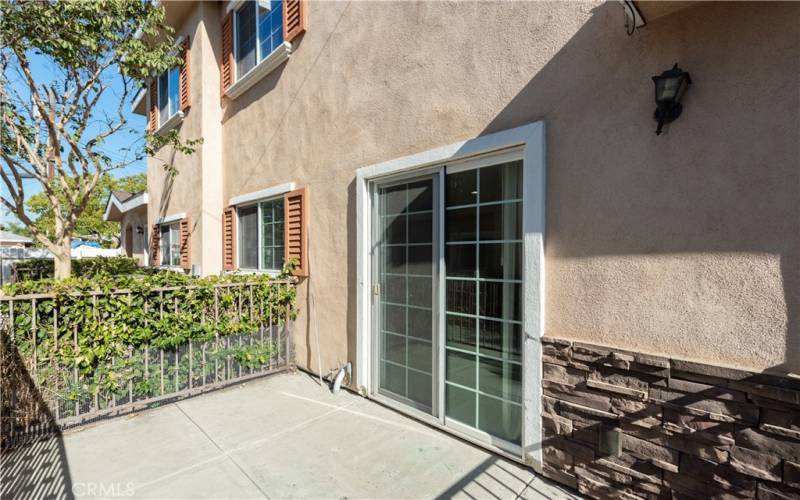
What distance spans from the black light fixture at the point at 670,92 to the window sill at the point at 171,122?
8.76m

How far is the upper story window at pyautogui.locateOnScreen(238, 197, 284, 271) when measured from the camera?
20.1 ft

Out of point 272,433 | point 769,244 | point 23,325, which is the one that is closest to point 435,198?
point 769,244

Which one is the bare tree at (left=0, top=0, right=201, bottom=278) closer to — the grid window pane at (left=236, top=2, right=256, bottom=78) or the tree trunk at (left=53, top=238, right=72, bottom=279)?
the tree trunk at (left=53, top=238, right=72, bottom=279)

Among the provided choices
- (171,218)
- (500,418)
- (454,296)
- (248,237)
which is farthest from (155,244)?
(500,418)

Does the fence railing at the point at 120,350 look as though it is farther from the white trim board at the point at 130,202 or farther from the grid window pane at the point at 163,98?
the white trim board at the point at 130,202

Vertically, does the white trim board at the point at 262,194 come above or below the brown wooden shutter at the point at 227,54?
below

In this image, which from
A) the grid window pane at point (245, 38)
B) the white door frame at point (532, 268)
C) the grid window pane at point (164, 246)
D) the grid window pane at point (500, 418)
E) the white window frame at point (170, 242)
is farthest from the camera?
the grid window pane at point (164, 246)

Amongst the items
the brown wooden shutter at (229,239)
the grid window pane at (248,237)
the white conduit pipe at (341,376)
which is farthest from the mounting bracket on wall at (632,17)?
the brown wooden shutter at (229,239)

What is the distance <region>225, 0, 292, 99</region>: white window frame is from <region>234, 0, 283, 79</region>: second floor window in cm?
2

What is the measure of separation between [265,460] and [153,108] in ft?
35.3

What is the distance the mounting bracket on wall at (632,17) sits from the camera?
7.65ft

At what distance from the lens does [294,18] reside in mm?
5465

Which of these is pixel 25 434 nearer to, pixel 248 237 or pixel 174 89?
pixel 248 237

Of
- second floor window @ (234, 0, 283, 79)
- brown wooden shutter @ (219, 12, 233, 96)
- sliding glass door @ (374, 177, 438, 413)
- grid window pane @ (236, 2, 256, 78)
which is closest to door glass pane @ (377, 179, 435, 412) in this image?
sliding glass door @ (374, 177, 438, 413)
